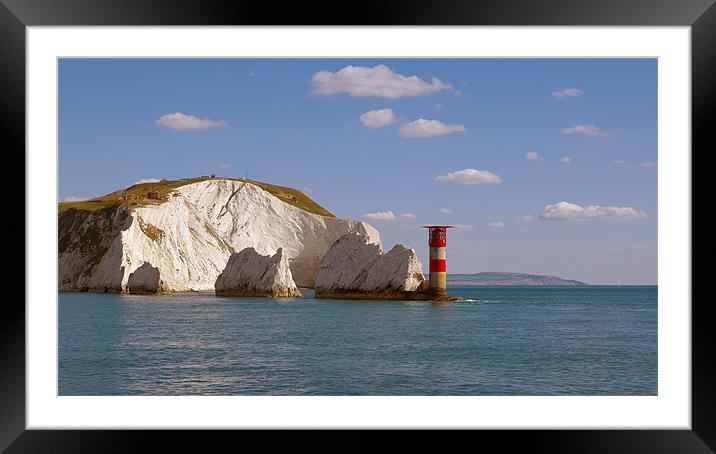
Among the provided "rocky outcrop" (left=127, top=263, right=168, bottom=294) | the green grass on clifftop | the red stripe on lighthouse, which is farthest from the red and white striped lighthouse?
the green grass on clifftop

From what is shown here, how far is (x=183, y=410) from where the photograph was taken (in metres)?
3.67

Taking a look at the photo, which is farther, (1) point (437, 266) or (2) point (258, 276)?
(2) point (258, 276)

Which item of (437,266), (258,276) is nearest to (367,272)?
(437,266)

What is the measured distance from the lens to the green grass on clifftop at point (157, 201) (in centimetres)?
4434

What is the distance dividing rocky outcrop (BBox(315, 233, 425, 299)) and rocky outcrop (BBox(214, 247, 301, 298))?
1.84 meters

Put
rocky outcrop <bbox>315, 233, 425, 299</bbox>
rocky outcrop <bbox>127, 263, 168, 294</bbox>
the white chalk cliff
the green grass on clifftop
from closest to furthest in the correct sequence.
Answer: rocky outcrop <bbox>315, 233, 425, 299</bbox> < rocky outcrop <bbox>127, 263, 168, 294</bbox> < the white chalk cliff < the green grass on clifftop

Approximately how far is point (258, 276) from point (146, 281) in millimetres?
6996

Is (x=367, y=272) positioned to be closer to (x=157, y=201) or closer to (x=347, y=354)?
(x=157, y=201)

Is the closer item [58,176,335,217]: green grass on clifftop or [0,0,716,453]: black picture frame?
[0,0,716,453]: black picture frame

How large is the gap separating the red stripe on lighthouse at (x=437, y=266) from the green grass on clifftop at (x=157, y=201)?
19.8 m

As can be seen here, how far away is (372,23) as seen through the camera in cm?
324

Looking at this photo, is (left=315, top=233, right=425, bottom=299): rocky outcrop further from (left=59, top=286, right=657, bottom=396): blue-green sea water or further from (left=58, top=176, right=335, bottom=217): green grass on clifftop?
(left=58, top=176, right=335, bottom=217): green grass on clifftop

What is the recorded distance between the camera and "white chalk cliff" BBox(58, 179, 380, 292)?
4044cm

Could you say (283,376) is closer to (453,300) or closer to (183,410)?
(183,410)
